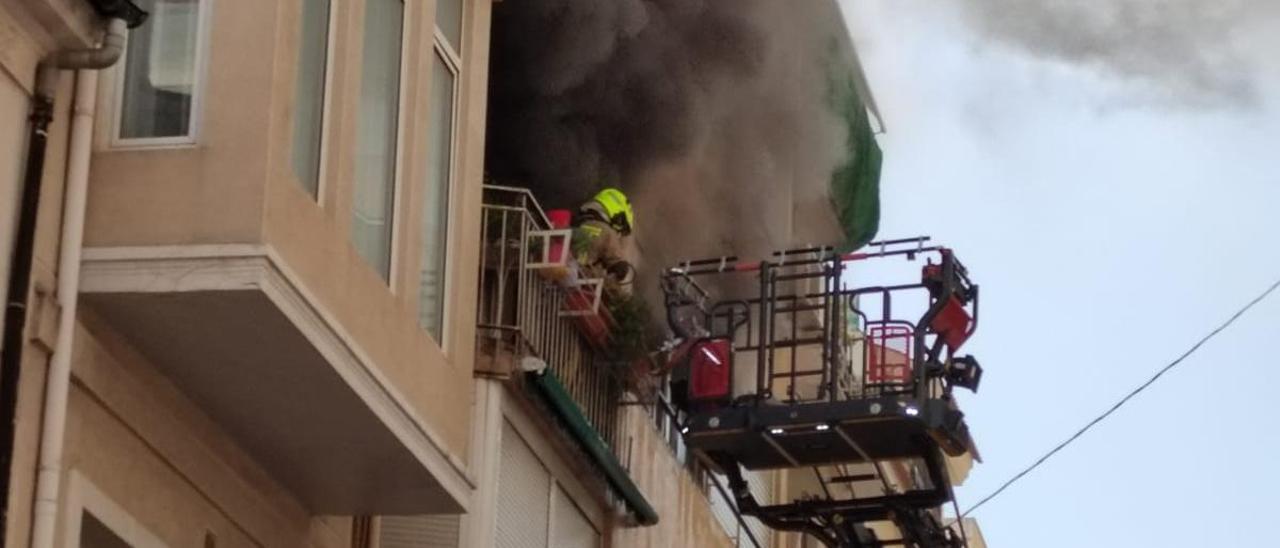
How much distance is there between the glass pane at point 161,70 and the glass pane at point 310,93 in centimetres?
55

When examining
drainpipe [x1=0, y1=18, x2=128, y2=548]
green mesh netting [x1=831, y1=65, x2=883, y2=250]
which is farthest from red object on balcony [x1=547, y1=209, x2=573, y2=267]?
green mesh netting [x1=831, y1=65, x2=883, y2=250]

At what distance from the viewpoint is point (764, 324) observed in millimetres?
21172

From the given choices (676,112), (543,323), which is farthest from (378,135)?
(676,112)

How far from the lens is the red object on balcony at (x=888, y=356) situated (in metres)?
20.8

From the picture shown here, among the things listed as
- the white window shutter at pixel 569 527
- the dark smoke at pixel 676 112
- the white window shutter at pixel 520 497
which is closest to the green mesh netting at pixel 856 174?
the dark smoke at pixel 676 112

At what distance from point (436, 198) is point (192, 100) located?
2.72 meters

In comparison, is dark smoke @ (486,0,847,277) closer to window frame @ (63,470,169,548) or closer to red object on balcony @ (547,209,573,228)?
red object on balcony @ (547,209,573,228)

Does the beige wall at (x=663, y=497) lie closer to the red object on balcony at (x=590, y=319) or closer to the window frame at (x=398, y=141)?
the red object on balcony at (x=590, y=319)

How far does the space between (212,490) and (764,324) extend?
8.90 metres

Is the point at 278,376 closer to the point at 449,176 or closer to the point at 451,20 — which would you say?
the point at 449,176

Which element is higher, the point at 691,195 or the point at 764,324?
the point at 691,195

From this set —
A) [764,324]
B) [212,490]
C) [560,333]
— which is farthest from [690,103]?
[212,490]

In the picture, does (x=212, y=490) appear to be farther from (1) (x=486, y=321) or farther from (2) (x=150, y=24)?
(1) (x=486, y=321)

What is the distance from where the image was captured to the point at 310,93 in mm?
12352
